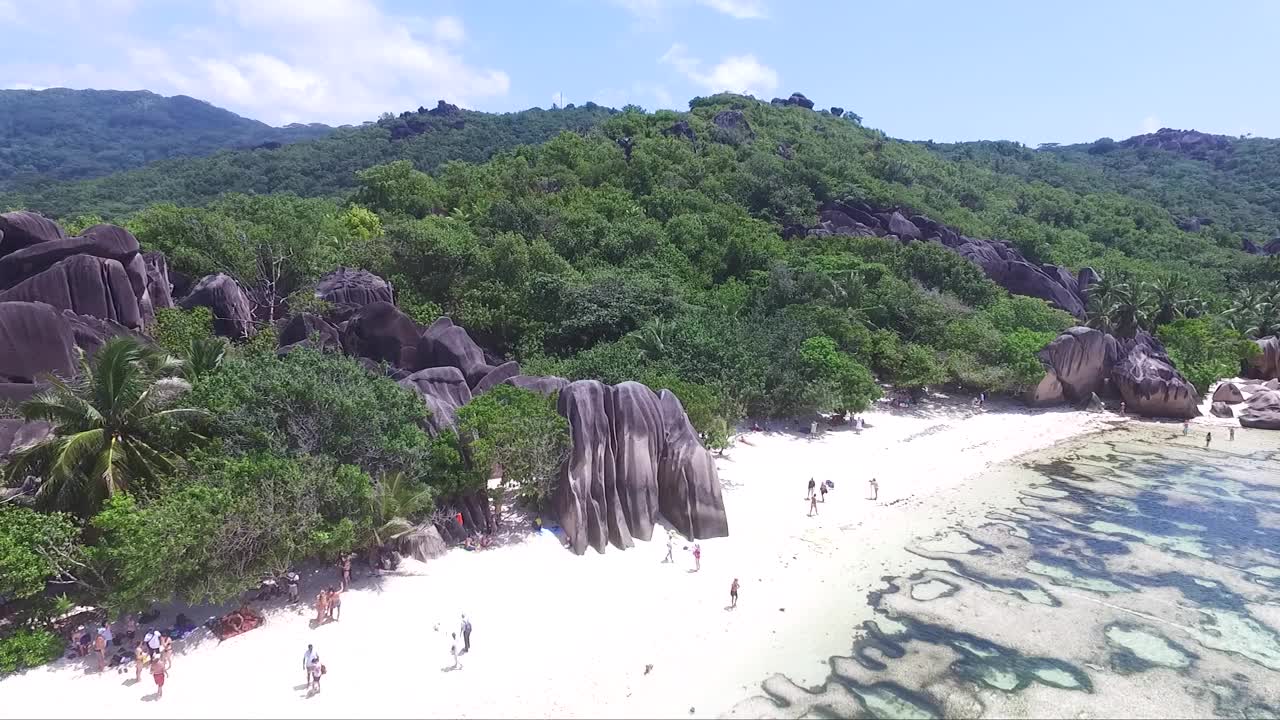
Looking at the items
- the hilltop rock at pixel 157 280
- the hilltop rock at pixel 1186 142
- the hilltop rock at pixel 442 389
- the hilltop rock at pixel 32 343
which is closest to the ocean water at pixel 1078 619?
the hilltop rock at pixel 442 389

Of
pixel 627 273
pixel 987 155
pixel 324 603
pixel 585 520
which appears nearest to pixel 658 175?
pixel 627 273

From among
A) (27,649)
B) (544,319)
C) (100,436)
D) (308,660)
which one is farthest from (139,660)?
(544,319)

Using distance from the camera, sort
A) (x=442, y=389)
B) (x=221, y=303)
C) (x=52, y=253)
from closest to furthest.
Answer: (x=442, y=389) → (x=52, y=253) → (x=221, y=303)

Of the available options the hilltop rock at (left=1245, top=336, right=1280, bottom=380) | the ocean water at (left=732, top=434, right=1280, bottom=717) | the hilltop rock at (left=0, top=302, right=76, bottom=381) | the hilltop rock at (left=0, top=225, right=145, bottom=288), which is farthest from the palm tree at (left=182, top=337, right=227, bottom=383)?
the hilltop rock at (left=1245, top=336, right=1280, bottom=380)

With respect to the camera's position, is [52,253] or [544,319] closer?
[52,253]

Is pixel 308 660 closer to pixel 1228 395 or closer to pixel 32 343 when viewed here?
pixel 32 343

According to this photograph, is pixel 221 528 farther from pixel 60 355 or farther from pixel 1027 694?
A: pixel 1027 694
